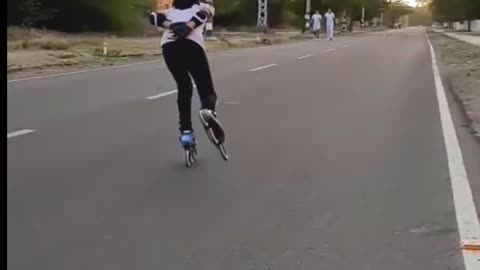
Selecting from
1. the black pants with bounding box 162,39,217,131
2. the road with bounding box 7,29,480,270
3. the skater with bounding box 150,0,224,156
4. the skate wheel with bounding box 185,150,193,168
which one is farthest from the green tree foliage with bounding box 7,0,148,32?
the skate wheel with bounding box 185,150,193,168

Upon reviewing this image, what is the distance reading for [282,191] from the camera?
614 cm

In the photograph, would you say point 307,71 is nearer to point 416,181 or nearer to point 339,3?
point 416,181

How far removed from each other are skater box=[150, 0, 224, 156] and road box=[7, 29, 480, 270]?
1.34ft

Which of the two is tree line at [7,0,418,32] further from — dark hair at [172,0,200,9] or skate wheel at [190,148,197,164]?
skate wheel at [190,148,197,164]

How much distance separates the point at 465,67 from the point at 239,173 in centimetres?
1724

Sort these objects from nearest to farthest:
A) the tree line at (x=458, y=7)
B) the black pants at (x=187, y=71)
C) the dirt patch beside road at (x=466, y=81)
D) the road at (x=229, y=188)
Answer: the road at (x=229, y=188), the black pants at (x=187, y=71), the tree line at (x=458, y=7), the dirt patch beside road at (x=466, y=81)

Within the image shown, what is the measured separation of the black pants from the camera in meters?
6.09

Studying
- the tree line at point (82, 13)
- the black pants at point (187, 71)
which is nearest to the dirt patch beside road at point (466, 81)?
the black pants at point (187, 71)

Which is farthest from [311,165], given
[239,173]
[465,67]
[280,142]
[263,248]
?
[465,67]

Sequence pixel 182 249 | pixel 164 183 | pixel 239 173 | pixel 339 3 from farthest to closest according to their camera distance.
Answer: pixel 239 173
pixel 164 183
pixel 182 249
pixel 339 3

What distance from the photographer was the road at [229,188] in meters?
3.88

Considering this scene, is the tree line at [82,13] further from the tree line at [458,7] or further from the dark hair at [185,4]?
the dark hair at [185,4]

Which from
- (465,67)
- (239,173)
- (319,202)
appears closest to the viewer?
(319,202)

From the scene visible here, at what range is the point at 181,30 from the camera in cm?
565
